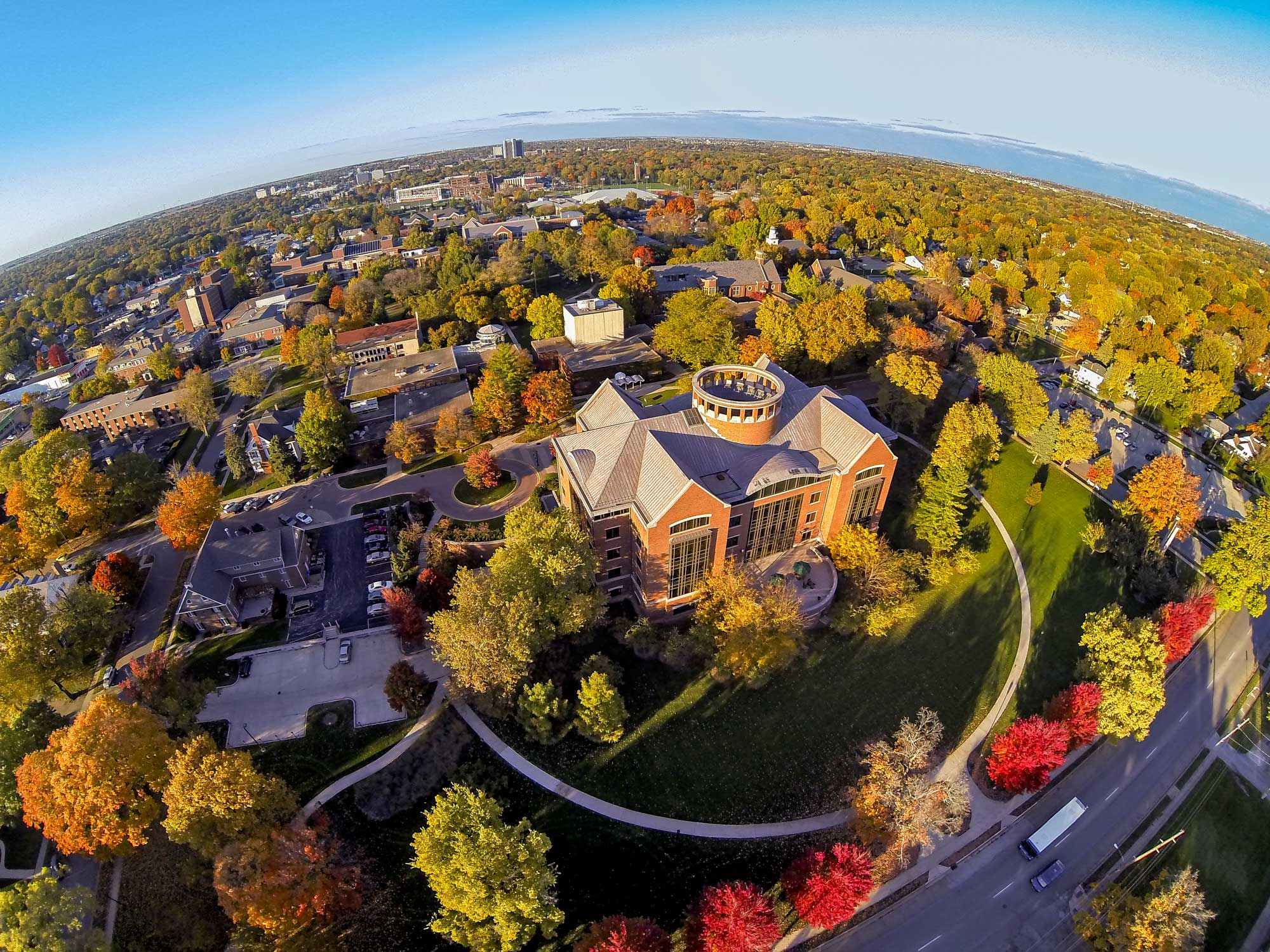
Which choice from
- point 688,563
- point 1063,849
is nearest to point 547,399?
point 688,563

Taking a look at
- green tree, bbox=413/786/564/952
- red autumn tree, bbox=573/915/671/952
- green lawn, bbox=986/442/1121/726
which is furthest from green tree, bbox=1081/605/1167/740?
green tree, bbox=413/786/564/952

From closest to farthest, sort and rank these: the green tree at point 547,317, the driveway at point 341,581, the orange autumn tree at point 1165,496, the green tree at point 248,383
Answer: the driveway at point 341,581 → the orange autumn tree at point 1165,496 → the green tree at point 248,383 → the green tree at point 547,317

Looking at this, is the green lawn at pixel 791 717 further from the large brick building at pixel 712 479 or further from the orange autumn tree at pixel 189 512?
the orange autumn tree at pixel 189 512

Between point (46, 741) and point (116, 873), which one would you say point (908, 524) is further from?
point (46, 741)

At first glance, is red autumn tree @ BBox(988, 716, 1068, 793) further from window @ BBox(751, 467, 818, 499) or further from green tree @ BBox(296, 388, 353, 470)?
green tree @ BBox(296, 388, 353, 470)

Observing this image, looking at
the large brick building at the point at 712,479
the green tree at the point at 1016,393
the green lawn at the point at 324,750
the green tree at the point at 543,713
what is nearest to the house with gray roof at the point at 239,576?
the green lawn at the point at 324,750

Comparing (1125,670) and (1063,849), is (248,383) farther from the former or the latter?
(1125,670)
